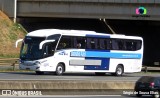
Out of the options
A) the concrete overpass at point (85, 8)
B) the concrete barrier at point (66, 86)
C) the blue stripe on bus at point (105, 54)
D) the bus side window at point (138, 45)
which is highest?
the concrete overpass at point (85, 8)

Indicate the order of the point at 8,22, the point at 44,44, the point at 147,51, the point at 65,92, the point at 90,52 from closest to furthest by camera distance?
1. the point at 65,92
2. the point at 44,44
3. the point at 90,52
4. the point at 8,22
5. the point at 147,51

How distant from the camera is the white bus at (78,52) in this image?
36844mm

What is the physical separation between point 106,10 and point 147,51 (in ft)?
42.0

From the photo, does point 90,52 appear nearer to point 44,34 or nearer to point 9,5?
point 44,34

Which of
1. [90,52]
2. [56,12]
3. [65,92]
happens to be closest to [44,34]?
[90,52]

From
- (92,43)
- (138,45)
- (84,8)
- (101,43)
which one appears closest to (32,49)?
(92,43)

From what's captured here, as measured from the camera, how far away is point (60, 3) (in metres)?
62.3

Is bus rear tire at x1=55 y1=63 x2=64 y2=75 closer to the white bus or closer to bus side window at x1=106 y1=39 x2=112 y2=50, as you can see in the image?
the white bus

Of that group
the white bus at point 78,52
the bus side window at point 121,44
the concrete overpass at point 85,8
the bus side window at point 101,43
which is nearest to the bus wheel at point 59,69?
the white bus at point 78,52

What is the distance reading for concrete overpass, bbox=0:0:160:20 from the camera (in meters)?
61.2

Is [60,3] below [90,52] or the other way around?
the other way around

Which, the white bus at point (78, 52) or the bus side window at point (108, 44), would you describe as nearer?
the white bus at point (78, 52)

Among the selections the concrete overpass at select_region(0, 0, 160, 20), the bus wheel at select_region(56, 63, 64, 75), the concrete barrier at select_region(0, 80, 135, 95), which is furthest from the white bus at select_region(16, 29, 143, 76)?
the concrete overpass at select_region(0, 0, 160, 20)

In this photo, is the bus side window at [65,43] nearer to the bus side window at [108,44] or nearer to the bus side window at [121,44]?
the bus side window at [108,44]
